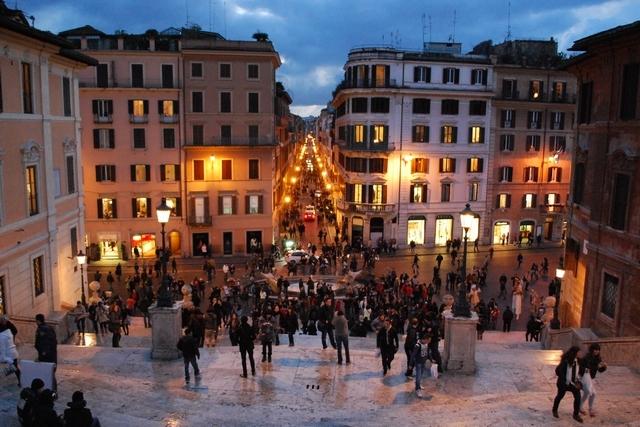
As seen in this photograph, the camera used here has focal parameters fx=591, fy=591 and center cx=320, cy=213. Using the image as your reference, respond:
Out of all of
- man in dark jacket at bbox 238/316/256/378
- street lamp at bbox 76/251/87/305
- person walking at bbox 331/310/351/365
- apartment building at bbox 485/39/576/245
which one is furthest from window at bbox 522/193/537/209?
man in dark jacket at bbox 238/316/256/378

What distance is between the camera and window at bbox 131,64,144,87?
4028cm

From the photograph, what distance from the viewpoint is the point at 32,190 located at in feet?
71.3

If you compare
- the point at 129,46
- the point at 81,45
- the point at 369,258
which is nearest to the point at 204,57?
the point at 129,46

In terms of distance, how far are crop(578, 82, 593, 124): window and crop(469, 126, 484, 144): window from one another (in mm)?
22796

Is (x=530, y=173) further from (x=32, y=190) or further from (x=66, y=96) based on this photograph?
(x=32, y=190)

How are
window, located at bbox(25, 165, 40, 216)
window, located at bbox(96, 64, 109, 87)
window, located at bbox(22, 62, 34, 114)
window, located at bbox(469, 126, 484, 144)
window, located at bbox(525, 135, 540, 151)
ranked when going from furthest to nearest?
window, located at bbox(525, 135, 540, 151)
window, located at bbox(469, 126, 484, 144)
window, located at bbox(96, 64, 109, 87)
window, located at bbox(25, 165, 40, 216)
window, located at bbox(22, 62, 34, 114)

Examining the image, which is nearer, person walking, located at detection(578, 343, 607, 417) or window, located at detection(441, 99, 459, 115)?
person walking, located at detection(578, 343, 607, 417)

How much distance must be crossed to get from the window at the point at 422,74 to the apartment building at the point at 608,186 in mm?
21975

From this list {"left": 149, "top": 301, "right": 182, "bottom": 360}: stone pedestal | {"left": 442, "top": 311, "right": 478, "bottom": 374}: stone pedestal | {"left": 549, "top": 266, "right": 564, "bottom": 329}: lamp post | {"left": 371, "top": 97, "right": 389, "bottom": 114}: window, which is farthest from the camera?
{"left": 371, "top": 97, "right": 389, "bottom": 114}: window

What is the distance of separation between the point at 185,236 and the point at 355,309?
19.8 meters

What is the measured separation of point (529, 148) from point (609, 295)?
29678mm

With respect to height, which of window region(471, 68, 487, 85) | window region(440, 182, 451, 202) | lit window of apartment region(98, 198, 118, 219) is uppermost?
window region(471, 68, 487, 85)

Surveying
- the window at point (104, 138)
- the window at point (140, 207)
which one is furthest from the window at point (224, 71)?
the window at point (140, 207)

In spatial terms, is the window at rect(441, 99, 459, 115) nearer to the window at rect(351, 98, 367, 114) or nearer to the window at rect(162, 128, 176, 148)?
the window at rect(351, 98, 367, 114)
